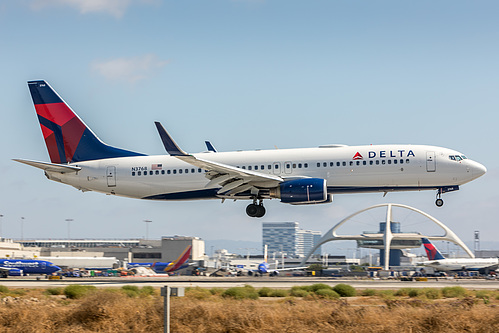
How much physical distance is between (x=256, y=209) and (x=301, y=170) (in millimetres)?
5359

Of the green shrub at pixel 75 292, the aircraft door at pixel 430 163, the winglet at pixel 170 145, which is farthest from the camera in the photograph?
the aircraft door at pixel 430 163

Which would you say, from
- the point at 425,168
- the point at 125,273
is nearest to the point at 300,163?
the point at 425,168

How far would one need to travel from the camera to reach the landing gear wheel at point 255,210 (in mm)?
47781

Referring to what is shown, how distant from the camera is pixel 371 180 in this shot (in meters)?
43.6

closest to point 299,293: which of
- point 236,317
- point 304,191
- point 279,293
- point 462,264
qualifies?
point 279,293

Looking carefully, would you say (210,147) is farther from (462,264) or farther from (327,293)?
(462,264)

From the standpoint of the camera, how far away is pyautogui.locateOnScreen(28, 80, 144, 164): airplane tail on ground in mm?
50250

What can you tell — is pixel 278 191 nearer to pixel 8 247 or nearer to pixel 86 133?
pixel 86 133

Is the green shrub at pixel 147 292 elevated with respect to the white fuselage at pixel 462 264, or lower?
elevated

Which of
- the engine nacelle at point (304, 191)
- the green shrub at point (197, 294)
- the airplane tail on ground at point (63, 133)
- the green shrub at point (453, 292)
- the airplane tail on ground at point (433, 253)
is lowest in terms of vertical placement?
the airplane tail on ground at point (433, 253)

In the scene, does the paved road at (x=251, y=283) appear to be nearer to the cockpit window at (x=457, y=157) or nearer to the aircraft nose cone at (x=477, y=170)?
the aircraft nose cone at (x=477, y=170)

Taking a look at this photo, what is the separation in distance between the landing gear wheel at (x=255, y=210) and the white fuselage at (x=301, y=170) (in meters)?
1.46

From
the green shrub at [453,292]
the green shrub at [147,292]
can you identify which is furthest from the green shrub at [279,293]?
the green shrub at [453,292]

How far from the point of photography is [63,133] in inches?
2005
